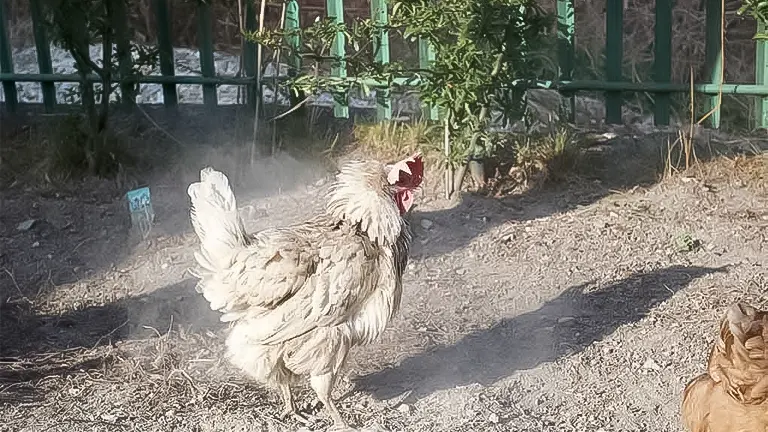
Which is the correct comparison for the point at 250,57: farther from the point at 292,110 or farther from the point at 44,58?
the point at 44,58

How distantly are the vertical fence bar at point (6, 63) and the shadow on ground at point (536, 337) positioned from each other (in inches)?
197

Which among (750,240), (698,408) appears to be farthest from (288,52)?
(698,408)

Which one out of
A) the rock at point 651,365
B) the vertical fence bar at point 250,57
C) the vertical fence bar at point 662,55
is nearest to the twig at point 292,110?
the vertical fence bar at point 250,57

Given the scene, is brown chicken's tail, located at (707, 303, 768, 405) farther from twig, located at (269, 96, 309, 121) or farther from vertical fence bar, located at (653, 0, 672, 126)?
twig, located at (269, 96, 309, 121)

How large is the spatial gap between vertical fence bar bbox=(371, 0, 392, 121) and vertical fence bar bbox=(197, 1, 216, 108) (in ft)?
4.12

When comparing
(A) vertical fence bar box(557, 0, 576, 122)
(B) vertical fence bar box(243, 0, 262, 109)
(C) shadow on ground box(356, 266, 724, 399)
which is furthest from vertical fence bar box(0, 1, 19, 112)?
(C) shadow on ground box(356, 266, 724, 399)

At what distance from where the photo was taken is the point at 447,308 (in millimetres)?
5797

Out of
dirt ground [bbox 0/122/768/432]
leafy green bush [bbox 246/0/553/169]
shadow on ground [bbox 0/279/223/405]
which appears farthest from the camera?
leafy green bush [bbox 246/0/553/169]

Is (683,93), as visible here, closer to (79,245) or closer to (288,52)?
(288,52)

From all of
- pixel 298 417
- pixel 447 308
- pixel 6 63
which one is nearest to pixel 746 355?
pixel 298 417

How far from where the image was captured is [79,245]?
675 centimetres

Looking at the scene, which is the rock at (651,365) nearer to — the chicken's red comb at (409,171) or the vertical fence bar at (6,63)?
the chicken's red comb at (409,171)

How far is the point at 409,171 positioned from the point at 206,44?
391cm

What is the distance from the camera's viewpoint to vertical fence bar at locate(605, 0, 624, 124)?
24.8ft
